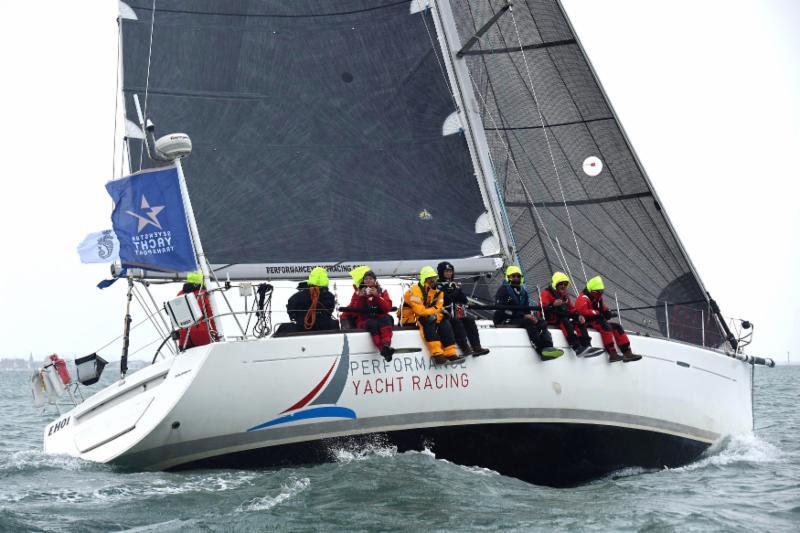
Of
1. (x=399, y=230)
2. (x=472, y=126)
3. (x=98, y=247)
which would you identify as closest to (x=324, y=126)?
(x=399, y=230)

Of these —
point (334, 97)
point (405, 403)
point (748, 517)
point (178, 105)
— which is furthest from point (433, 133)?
point (748, 517)

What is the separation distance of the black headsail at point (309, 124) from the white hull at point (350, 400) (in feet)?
6.66

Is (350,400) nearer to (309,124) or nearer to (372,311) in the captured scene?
(372,311)

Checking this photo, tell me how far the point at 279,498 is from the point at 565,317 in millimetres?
3782

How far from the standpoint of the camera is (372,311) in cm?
874

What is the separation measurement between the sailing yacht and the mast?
0.03 m

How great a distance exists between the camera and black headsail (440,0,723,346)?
12250 mm

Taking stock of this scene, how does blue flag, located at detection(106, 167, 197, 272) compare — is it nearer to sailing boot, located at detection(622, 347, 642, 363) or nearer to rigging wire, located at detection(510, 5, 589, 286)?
sailing boot, located at detection(622, 347, 642, 363)

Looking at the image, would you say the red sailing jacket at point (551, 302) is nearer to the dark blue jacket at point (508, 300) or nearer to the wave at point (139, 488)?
the dark blue jacket at point (508, 300)

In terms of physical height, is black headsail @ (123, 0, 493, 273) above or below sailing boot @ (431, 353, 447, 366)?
above

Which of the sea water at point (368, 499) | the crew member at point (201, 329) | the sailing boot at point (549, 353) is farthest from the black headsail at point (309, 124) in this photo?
the sea water at point (368, 499)

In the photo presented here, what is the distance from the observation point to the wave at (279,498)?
652cm

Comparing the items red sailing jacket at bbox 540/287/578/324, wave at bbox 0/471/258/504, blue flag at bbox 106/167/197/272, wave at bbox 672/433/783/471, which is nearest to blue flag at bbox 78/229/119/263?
blue flag at bbox 106/167/197/272

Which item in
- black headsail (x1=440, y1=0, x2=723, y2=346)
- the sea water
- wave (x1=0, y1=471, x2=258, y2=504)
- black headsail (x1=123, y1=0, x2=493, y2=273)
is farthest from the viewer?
black headsail (x1=440, y1=0, x2=723, y2=346)
